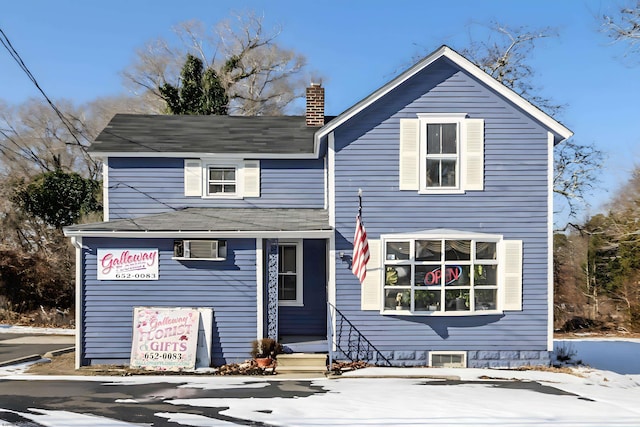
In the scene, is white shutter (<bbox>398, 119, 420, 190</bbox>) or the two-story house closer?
the two-story house

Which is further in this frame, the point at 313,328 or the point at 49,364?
the point at 313,328

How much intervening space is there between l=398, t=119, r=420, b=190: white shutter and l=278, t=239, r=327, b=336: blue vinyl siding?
9.89 feet

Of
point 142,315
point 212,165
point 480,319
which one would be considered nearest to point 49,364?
point 142,315

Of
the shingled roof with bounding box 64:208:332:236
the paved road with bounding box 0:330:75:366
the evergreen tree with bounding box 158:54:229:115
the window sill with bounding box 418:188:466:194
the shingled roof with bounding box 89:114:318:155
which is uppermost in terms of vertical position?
the evergreen tree with bounding box 158:54:229:115

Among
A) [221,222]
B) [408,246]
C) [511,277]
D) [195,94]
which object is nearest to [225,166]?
[221,222]

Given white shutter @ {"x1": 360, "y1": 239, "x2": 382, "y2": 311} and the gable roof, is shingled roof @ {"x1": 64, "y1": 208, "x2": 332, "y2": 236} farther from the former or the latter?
the gable roof

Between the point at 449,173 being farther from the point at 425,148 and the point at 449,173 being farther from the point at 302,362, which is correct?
the point at 302,362

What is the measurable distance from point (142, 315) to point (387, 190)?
20.9 feet

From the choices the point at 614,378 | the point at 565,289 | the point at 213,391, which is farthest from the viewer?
the point at 565,289

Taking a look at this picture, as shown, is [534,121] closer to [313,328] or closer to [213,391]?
[313,328]

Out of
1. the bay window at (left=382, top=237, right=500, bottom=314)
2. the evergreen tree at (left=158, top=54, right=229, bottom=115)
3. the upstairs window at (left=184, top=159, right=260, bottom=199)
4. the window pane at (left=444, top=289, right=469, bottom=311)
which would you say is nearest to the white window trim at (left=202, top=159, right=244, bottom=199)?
the upstairs window at (left=184, top=159, right=260, bottom=199)

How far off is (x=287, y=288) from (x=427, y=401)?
6001mm

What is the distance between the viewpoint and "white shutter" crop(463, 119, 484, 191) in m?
12.4

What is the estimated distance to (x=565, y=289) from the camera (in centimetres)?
2958
